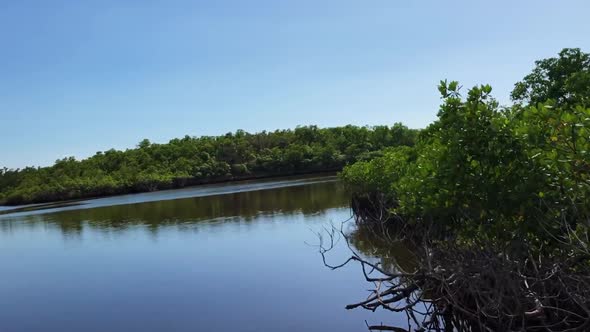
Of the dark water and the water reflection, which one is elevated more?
the water reflection

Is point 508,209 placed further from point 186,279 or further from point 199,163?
point 199,163

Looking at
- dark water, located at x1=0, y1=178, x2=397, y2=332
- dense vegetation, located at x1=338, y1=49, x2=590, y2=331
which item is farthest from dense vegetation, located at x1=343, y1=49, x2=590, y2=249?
dark water, located at x1=0, y1=178, x2=397, y2=332

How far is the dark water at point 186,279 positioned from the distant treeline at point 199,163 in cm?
3964

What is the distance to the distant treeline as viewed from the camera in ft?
201

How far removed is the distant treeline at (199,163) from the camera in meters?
61.2

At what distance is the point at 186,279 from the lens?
498 inches

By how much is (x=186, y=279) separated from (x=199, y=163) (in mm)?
60067

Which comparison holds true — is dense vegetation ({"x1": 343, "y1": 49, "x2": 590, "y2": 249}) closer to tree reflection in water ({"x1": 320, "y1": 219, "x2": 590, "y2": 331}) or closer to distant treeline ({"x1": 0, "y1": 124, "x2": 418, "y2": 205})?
tree reflection in water ({"x1": 320, "y1": 219, "x2": 590, "y2": 331})

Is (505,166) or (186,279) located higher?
(505,166)

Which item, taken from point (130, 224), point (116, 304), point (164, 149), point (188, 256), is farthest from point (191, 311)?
point (164, 149)

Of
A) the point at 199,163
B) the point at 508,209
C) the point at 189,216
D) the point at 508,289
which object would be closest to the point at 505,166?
the point at 508,209

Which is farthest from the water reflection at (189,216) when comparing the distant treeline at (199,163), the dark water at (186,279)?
the distant treeline at (199,163)

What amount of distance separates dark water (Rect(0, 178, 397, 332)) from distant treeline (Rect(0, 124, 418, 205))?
39.6 meters

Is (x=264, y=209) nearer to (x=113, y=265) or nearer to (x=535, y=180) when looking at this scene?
(x=113, y=265)
